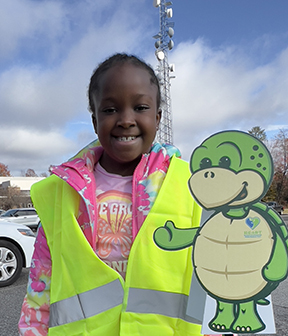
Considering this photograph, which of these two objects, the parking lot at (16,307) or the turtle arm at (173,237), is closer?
the turtle arm at (173,237)

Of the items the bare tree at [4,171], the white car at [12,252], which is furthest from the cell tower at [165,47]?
the bare tree at [4,171]

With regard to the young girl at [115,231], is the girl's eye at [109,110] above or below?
above

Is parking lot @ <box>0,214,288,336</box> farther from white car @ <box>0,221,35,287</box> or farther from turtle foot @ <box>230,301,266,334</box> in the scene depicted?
turtle foot @ <box>230,301,266,334</box>

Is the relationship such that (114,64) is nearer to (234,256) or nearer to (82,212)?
(82,212)

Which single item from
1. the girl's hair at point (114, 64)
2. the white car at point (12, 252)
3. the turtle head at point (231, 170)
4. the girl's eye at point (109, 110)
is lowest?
the white car at point (12, 252)

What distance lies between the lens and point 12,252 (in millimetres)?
5090

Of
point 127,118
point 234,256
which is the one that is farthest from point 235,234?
point 127,118

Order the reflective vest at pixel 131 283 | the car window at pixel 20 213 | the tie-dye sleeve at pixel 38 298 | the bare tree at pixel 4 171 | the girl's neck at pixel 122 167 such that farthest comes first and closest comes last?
the bare tree at pixel 4 171 < the car window at pixel 20 213 < the girl's neck at pixel 122 167 < the tie-dye sleeve at pixel 38 298 < the reflective vest at pixel 131 283

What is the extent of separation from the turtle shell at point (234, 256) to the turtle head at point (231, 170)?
63mm

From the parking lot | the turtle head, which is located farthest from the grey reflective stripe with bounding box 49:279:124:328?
the parking lot

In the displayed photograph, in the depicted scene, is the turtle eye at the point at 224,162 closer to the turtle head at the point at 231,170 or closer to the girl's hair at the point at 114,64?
the turtle head at the point at 231,170

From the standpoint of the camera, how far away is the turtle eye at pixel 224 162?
1.05 meters

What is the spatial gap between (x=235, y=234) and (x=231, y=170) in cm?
20

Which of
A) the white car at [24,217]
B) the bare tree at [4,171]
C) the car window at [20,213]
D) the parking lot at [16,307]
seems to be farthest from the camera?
the bare tree at [4,171]
